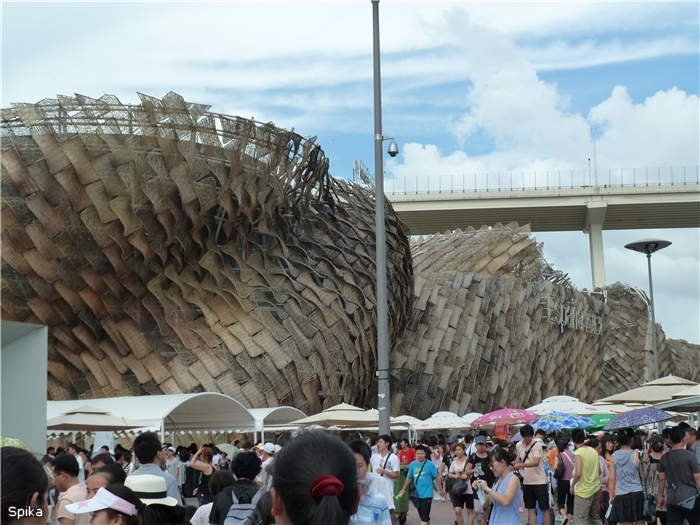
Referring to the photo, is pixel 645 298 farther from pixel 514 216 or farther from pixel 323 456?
pixel 323 456

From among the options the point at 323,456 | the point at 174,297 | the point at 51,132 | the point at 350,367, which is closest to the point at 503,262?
the point at 350,367

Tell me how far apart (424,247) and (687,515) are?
122ft

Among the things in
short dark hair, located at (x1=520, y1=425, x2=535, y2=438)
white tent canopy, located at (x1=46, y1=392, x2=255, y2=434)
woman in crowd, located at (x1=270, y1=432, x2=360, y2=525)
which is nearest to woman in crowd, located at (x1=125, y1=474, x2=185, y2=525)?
woman in crowd, located at (x1=270, y1=432, x2=360, y2=525)

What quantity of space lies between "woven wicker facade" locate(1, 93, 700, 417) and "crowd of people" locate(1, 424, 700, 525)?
7.69 meters

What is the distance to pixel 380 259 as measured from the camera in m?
13.4

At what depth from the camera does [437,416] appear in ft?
81.9

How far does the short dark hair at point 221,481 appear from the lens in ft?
20.5

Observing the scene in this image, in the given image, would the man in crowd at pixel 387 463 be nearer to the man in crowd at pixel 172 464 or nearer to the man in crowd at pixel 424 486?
the man in crowd at pixel 424 486

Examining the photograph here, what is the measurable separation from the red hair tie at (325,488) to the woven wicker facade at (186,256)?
20454 millimetres

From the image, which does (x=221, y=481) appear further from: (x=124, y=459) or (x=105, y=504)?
(x=124, y=459)

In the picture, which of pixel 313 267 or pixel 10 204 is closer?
pixel 10 204

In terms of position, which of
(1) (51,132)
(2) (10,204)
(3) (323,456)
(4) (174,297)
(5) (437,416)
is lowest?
(5) (437,416)

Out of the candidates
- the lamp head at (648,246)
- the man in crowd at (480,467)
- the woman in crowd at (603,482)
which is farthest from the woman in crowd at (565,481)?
the lamp head at (648,246)

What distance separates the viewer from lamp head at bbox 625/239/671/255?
89.3 ft
